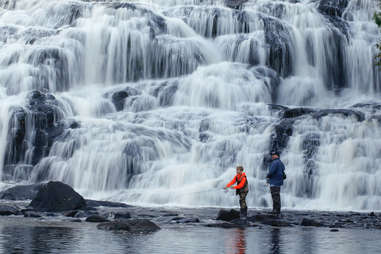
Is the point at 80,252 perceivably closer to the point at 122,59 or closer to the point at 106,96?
the point at 106,96

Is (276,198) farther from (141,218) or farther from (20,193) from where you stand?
(20,193)

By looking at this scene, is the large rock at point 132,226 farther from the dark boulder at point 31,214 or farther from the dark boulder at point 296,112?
the dark boulder at point 296,112

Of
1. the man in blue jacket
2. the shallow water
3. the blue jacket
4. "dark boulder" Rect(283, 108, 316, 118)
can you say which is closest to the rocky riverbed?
the man in blue jacket

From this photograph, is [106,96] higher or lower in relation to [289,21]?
lower

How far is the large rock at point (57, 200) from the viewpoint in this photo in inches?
795

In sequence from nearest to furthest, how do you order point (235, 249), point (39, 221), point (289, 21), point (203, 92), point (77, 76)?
point (235, 249), point (39, 221), point (203, 92), point (77, 76), point (289, 21)

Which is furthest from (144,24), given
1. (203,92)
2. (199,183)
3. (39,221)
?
(39,221)

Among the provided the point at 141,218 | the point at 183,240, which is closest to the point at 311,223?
the point at 141,218

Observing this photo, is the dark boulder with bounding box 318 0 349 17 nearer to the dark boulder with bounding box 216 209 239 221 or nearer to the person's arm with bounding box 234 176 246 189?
the person's arm with bounding box 234 176 246 189

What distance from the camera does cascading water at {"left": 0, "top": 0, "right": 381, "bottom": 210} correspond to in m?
27.8

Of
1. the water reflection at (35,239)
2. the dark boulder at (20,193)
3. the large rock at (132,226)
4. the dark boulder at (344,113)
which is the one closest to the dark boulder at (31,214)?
the water reflection at (35,239)

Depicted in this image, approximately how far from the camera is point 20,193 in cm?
2648

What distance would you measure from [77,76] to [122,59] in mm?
3160

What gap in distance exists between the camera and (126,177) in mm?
28891
